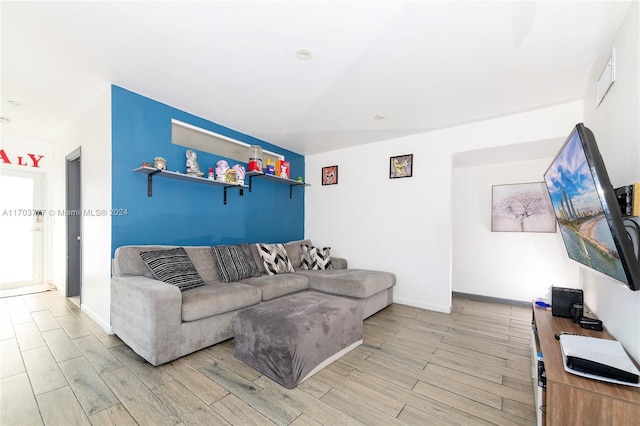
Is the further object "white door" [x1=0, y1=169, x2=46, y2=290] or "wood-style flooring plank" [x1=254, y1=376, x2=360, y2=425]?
"white door" [x1=0, y1=169, x2=46, y2=290]

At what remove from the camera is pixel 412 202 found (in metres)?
3.81

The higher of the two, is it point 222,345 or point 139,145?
point 139,145

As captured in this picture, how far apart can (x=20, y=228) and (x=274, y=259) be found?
4144mm

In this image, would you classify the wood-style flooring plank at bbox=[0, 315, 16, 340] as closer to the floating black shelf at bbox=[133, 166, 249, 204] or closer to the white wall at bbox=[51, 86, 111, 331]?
the white wall at bbox=[51, 86, 111, 331]

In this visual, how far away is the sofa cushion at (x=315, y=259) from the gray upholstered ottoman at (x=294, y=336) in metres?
1.55

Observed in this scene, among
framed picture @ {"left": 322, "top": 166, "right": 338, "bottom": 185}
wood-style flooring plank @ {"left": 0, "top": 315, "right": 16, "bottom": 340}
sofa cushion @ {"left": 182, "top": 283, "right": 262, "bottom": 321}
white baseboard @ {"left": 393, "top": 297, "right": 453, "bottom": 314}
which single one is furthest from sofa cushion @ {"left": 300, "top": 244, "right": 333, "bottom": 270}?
wood-style flooring plank @ {"left": 0, "top": 315, "right": 16, "bottom": 340}

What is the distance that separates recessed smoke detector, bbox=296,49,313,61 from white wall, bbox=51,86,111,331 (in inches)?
78.6

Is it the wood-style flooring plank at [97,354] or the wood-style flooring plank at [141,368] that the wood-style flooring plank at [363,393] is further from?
the wood-style flooring plank at [97,354]

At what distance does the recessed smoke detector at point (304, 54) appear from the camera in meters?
2.02

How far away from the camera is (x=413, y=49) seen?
1.99 meters

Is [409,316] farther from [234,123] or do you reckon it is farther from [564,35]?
[234,123]

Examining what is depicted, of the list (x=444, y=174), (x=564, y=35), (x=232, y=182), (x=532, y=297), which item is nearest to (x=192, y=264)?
(x=232, y=182)

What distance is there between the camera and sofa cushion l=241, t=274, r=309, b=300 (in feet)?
9.56

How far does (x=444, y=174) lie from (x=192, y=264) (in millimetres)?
3254
